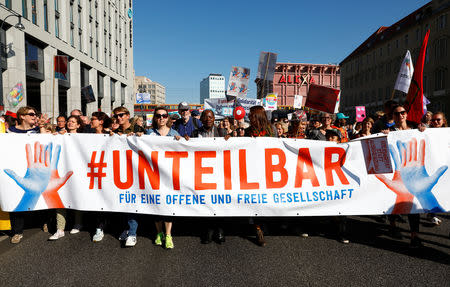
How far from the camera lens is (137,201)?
168 inches

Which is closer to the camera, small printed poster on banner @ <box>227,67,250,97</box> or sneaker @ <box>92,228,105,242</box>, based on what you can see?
sneaker @ <box>92,228,105,242</box>

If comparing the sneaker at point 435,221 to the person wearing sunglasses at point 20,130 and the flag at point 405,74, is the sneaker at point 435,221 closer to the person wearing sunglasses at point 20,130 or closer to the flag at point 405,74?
the flag at point 405,74

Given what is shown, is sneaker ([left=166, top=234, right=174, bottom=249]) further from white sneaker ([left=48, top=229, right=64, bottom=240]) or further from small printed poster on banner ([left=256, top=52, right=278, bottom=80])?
small printed poster on banner ([left=256, top=52, right=278, bottom=80])

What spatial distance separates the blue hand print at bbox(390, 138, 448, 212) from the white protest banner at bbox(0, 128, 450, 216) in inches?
0.5

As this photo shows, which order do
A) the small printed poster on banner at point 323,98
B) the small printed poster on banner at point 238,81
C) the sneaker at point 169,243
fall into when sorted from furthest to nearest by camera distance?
the small printed poster on banner at point 238,81
the small printed poster on banner at point 323,98
the sneaker at point 169,243

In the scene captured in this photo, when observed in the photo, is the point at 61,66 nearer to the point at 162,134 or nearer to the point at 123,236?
the point at 162,134

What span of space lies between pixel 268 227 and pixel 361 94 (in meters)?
56.3

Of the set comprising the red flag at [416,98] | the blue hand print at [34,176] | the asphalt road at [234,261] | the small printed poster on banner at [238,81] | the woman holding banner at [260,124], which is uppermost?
the small printed poster on banner at [238,81]

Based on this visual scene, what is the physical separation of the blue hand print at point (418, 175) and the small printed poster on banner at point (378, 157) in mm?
126

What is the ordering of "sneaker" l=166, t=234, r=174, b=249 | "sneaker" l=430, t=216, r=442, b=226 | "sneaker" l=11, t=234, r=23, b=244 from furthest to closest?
"sneaker" l=430, t=216, r=442, b=226
"sneaker" l=11, t=234, r=23, b=244
"sneaker" l=166, t=234, r=174, b=249

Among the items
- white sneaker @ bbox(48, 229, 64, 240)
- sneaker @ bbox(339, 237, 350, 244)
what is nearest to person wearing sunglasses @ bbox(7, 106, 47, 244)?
white sneaker @ bbox(48, 229, 64, 240)

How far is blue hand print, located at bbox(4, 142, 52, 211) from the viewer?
172 inches

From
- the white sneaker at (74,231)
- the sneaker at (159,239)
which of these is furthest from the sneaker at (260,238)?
the white sneaker at (74,231)

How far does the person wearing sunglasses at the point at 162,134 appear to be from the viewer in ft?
13.7
